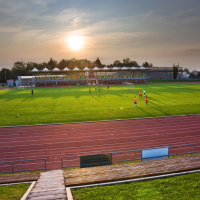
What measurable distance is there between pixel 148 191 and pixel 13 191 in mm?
5291

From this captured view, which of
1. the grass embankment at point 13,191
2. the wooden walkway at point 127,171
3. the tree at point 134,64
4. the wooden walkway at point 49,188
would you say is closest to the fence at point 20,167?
the wooden walkway at point 49,188

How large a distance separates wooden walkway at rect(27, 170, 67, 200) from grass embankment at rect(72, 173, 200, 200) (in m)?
0.56

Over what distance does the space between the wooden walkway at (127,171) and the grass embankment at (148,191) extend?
0.40 meters

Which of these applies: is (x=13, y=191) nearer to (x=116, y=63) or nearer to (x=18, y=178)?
(x=18, y=178)

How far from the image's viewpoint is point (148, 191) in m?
6.89

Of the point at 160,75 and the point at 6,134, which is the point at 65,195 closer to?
the point at 6,134

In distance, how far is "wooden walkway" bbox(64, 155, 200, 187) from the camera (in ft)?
24.8

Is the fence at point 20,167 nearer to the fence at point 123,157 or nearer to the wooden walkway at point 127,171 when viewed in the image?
the fence at point 123,157

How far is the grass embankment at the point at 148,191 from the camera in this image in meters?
6.59

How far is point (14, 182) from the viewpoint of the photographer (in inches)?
295

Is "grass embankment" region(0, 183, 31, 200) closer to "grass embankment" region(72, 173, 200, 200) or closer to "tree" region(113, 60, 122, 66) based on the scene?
"grass embankment" region(72, 173, 200, 200)

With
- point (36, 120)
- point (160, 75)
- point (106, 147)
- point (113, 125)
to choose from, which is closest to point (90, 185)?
point (106, 147)

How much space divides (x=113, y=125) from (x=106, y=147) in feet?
15.3

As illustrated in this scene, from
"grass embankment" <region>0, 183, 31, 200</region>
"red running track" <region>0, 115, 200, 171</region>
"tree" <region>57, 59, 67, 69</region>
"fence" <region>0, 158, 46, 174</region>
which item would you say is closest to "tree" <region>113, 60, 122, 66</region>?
"tree" <region>57, 59, 67, 69</region>
